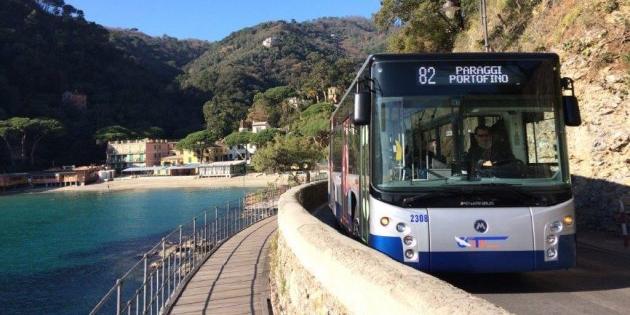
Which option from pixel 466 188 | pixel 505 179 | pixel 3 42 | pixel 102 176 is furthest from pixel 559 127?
pixel 3 42

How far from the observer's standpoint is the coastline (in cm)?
9181

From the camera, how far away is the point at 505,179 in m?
5.95

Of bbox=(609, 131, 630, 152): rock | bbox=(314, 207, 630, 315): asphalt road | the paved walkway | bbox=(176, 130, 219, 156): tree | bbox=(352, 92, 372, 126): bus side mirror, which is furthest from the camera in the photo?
bbox=(176, 130, 219, 156): tree

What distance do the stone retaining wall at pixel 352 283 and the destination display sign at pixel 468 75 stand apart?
2.29 meters

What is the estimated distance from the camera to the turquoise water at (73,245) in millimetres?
22594

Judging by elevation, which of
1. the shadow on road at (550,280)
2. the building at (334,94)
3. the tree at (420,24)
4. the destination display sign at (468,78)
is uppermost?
the building at (334,94)

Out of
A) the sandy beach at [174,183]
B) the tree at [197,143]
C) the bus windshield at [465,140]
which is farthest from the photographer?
the tree at [197,143]

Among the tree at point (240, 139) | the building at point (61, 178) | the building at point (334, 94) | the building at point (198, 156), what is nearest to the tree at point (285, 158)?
the tree at point (240, 139)

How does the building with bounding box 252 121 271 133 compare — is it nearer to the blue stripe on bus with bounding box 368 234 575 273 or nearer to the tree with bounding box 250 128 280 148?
the tree with bounding box 250 128 280 148

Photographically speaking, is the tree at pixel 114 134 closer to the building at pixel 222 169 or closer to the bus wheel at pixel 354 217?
the building at pixel 222 169

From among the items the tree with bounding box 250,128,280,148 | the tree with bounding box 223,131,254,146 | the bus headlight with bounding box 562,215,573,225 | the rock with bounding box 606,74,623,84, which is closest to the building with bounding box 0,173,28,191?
the tree with bounding box 223,131,254,146

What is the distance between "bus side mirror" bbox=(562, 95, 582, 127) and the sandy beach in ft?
271

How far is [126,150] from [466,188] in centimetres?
12045

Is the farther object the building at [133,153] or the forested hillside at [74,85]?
the forested hillside at [74,85]
